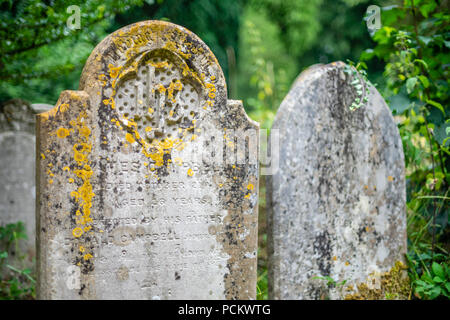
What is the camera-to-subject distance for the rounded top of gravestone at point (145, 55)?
2266 mm

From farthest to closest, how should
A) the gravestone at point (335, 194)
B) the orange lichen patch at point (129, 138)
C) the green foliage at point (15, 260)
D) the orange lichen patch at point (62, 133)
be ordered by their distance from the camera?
the green foliage at point (15, 260) < the gravestone at point (335, 194) < the orange lichen patch at point (129, 138) < the orange lichen patch at point (62, 133)

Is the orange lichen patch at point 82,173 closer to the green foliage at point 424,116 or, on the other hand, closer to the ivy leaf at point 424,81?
the green foliage at point 424,116

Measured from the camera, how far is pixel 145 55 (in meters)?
2.37

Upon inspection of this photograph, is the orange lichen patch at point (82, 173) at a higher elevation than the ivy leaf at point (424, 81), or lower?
lower

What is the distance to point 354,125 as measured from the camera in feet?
9.25

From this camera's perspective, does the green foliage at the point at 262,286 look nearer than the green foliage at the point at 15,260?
Yes

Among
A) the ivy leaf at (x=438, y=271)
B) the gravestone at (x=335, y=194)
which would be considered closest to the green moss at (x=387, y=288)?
the gravestone at (x=335, y=194)

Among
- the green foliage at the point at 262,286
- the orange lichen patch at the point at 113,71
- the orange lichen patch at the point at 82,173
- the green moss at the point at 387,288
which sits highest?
the orange lichen patch at the point at 113,71

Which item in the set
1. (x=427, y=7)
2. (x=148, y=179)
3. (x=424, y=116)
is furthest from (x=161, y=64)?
(x=427, y=7)

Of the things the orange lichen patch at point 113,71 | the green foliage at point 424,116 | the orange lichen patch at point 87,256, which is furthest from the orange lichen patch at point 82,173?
the green foliage at point 424,116

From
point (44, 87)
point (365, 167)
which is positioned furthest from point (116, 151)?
point (44, 87)

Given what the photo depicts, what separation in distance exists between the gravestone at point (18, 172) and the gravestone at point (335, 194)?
8.32 ft

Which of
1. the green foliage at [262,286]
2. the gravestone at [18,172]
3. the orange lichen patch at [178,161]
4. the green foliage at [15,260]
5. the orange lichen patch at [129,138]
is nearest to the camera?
the orange lichen patch at [129,138]
